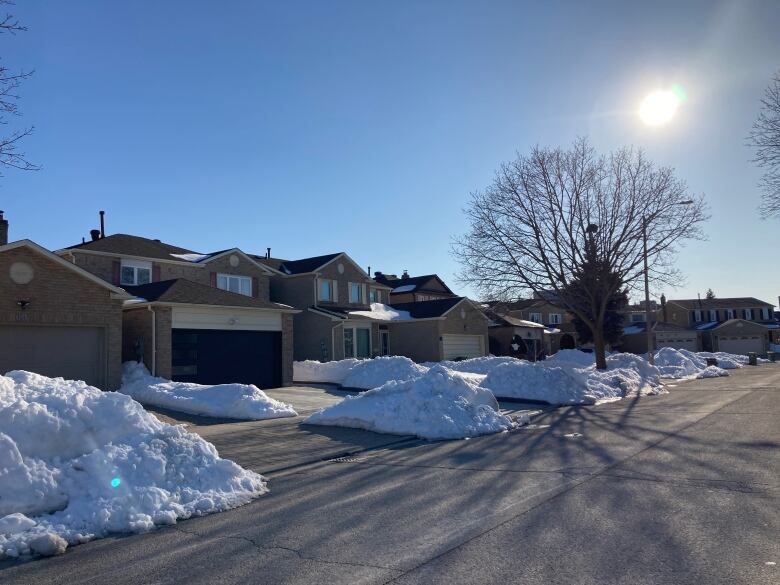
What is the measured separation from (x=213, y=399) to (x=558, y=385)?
1117cm

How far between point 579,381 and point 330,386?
10106mm

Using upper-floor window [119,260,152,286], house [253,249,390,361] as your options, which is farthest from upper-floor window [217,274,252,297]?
upper-floor window [119,260,152,286]

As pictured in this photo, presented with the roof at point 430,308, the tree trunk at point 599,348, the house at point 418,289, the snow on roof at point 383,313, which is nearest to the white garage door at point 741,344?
the house at point 418,289

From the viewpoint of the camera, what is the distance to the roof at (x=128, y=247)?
1106 inches

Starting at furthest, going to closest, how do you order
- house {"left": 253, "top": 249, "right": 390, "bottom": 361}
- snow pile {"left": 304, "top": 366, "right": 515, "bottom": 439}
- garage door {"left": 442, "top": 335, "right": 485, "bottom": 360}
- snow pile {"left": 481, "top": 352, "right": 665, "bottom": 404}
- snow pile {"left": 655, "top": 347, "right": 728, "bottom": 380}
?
garage door {"left": 442, "top": 335, "right": 485, "bottom": 360}
snow pile {"left": 655, "top": 347, "right": 728, "bottom": 380}
house {"left": 253, "top": 249, "right": 390, "bottom": 361}
snow pile {"left": 481, "top": 352, "right": 665, "bottom": 404}
snow pile {"left": 304, "top": 366, "right": 515, "bottom": 439}

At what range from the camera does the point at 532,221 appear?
29344mm

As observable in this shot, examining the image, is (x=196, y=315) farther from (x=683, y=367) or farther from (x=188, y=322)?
(x=683, y=367)

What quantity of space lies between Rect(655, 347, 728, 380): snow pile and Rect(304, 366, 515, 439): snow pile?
22.8 meters

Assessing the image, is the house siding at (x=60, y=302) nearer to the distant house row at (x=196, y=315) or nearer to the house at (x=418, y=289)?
the distant house row at (x=196, y=315)

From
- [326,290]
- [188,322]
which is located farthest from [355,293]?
[188,322]

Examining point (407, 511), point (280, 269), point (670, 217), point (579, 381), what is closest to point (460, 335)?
point (280, 269)

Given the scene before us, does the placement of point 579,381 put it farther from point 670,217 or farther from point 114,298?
point 114,298

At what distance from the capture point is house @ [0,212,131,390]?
56.9ft

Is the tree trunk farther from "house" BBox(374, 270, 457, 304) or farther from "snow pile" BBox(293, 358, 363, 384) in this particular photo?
"house" BBox(374, 270, 457, 304)
